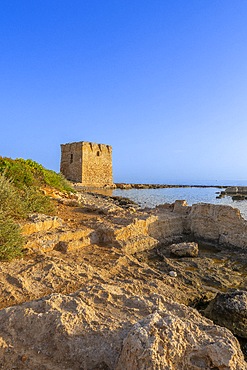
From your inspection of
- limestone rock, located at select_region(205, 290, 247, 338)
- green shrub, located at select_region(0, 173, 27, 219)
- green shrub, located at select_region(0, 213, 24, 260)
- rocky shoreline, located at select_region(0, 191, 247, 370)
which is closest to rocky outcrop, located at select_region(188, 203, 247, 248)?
rocky shoreline, located at select_region(0, 191, 247, 370)

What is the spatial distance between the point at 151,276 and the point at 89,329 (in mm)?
2724

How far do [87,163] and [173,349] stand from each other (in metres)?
33.0

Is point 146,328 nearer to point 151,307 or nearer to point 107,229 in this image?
point 151,307

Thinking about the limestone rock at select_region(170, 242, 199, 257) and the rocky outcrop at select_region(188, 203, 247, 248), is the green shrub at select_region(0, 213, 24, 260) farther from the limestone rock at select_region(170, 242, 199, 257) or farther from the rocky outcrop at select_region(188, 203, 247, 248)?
the rocky outcrop at select_region(188, 203, 247, 248)

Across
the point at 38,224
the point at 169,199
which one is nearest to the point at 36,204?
the point at 38,224

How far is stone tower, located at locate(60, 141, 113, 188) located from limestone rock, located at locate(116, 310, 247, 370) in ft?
105

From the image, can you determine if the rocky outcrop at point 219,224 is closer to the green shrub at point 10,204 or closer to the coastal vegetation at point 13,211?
the coastal vegetation at point 13,211

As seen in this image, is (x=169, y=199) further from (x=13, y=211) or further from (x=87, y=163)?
(x=13, y=211)

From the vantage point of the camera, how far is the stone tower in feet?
110

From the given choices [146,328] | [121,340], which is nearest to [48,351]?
[121,340]

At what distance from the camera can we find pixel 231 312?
11.5ft

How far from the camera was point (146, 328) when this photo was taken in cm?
179

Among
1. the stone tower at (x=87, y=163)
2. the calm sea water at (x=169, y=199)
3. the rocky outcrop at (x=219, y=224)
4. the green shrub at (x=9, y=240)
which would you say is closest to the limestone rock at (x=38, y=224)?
the green shrub at (x=9, y=240)

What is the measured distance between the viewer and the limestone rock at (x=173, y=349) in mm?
1619
